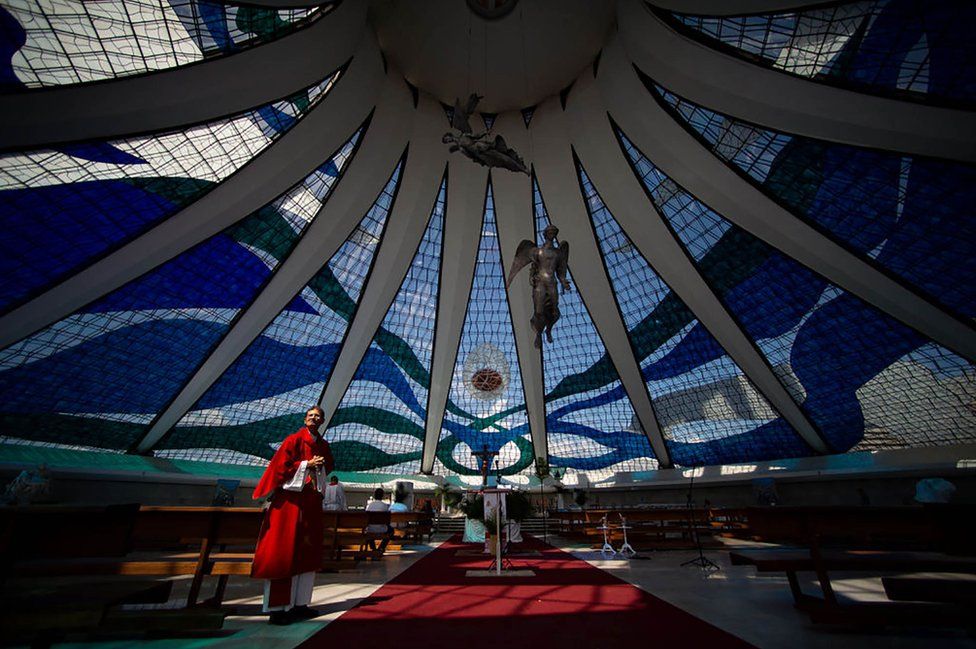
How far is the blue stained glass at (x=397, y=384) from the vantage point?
24.1m

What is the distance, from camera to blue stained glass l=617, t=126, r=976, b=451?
16531mm

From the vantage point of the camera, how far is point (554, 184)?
22.4 m

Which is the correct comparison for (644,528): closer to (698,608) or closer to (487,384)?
(698,608)

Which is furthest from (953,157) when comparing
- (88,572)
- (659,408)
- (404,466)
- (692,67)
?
(404,466)

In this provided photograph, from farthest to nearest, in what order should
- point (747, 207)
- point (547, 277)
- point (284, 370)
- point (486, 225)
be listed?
point (486, 225) < point (284, 370) < point (747, 207) < point (547, 277)

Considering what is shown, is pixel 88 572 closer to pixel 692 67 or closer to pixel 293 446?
pixel 293 446

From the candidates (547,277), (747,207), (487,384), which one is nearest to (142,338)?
(547,277)

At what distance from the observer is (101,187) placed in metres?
12.6

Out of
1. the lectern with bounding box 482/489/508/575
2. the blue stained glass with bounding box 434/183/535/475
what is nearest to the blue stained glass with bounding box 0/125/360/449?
the blue stained glass with bounding box 434/183/535/475

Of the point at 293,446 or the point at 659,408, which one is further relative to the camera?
the point at 659,408

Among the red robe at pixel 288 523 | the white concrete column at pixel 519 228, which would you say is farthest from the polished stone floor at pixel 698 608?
the white concrete column at pixel 519 228

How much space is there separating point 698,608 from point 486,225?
21063 mm

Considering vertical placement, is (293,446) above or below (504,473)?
below

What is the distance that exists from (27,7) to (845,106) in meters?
20.7
